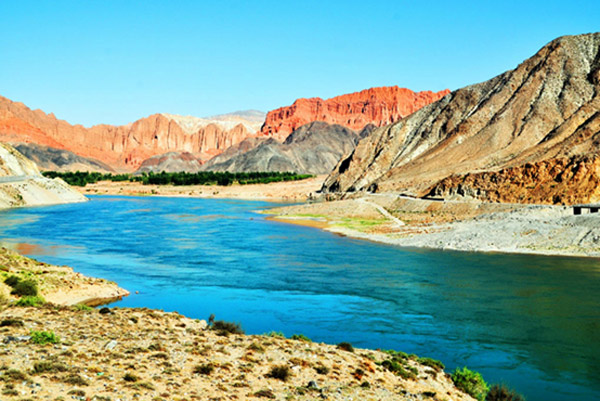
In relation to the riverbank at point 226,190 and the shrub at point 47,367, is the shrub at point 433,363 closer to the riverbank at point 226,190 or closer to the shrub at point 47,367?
the shrub at point 47,367

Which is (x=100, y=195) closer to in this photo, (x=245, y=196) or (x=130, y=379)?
(x=245, y=196)

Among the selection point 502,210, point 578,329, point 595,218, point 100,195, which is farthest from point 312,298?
point 100,195

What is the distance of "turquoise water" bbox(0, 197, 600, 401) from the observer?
19.7m

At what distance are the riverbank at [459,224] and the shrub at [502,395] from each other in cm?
2893

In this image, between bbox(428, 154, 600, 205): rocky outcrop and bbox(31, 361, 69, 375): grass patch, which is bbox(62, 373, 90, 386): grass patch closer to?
bbox(31, 361, 69, 375): grass patch

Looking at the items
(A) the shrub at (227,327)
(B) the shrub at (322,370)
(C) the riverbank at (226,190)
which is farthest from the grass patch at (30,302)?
(C) the riverbank at (226,190)

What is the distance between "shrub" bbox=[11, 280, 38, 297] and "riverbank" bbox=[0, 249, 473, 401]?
3.68 meters

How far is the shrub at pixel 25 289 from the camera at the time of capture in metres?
24.3

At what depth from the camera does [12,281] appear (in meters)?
25.1

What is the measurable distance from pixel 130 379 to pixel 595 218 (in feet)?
144

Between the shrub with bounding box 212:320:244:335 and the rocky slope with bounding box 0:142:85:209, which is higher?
the rocky slope with bounding box 0:142:85:209

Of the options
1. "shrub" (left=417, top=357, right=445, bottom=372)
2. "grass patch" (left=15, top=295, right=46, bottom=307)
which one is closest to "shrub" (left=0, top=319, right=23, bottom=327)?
"grass patch" (left=15, top=295, right=46, bottom=307)

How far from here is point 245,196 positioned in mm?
127938

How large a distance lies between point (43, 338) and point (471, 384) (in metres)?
12.2
